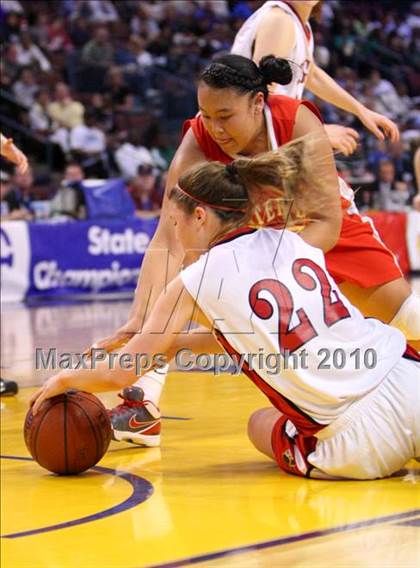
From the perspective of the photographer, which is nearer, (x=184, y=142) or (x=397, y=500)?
(x=397, y=500)

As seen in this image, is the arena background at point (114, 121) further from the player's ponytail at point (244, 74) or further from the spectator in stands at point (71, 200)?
the player's ponytail at point (244, 74)

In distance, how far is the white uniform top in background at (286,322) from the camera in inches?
167

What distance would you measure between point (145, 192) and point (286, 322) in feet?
39.6

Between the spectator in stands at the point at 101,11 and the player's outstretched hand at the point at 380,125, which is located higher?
the spectator in stands at the point at 101,11

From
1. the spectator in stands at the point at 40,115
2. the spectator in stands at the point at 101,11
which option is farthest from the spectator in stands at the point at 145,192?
the spectator in stands at the point at 101,11

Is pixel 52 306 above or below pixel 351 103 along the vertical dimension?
below

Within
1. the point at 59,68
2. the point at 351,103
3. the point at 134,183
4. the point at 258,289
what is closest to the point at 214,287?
the point at 258,289

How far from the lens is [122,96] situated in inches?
731

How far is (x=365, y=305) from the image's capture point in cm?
534

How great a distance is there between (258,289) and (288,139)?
0.99m

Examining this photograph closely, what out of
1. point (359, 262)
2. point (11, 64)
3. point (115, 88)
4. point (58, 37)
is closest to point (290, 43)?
point (359, 262)

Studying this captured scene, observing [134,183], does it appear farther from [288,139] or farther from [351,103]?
[288,139]

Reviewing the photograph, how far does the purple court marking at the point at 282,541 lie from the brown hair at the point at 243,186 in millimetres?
1217

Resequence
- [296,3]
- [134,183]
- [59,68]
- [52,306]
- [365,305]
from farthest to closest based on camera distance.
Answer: [59,68]
[134,183]
[52,306]
[296,3]
[365,305]
